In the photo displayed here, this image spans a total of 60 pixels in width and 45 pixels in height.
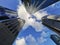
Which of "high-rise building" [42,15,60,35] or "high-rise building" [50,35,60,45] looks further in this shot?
"high-rise building" [50,35,60,45]

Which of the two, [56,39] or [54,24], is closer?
[54,24]

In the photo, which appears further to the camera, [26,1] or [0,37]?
[26,1]

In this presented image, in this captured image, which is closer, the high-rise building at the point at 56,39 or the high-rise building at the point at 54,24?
the high-rise building at the point at 54,24

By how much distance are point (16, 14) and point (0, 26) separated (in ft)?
126

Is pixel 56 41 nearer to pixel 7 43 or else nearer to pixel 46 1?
pixel 7 43

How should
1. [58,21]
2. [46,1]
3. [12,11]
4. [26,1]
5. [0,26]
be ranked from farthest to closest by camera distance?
[46,1] < [12,11] < [26,1] < [58,21] < [0,26]

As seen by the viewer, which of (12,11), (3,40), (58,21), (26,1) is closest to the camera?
(3,40)

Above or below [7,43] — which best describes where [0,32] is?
above

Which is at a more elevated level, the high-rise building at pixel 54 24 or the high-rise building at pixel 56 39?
the high-rise building at pixel 54 24

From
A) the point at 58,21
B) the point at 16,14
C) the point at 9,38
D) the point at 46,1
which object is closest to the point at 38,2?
the point at 46,1

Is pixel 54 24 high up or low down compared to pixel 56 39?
up

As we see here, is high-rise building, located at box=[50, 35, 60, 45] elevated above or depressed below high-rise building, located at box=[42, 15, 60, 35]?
below

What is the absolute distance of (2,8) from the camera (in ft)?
196

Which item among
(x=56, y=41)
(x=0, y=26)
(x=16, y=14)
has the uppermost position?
(x=0, y=26)
